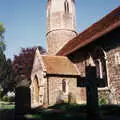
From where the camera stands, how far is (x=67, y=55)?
1994 centimetres

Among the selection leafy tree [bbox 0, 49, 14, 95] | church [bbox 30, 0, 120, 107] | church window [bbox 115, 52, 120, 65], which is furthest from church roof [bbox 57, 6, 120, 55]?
leafy tree [bbox 0, 49, 14, 95]

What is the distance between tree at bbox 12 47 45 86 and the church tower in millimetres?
8441

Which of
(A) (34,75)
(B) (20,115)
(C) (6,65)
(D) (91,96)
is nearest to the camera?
(D) (91,96)

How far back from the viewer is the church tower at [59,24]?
26.7m

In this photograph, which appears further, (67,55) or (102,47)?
(67,55)

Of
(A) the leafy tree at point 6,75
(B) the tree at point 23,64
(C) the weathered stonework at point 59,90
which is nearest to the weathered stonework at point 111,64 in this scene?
(C) the weathered stonework at point 59,90

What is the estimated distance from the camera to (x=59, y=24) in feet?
87.8

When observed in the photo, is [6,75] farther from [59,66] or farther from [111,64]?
[111,64]

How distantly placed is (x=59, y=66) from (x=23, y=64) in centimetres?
1796

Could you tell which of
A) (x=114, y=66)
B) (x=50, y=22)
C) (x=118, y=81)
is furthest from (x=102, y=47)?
(x=50, y=22)

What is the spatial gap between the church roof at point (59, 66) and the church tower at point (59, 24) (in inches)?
279

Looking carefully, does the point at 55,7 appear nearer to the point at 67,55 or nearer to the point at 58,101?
the point at 67,55

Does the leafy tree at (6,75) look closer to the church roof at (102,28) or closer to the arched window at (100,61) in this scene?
the church roof at (102,28)

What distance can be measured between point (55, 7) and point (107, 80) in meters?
15.6
